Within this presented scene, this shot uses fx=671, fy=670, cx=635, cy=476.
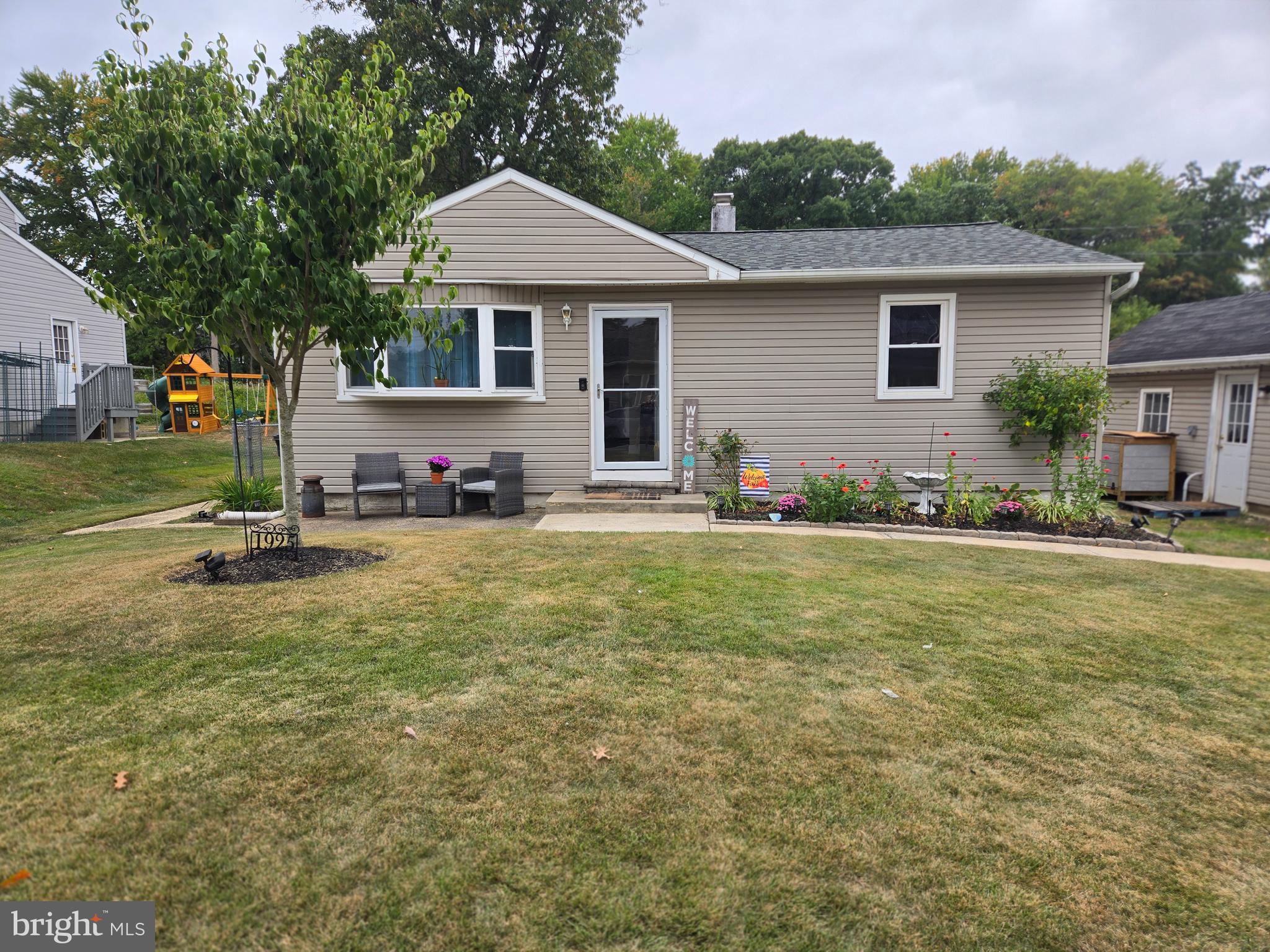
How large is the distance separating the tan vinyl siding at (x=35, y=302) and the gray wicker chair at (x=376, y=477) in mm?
12505

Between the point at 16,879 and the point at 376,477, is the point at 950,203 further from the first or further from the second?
the point at 16,879

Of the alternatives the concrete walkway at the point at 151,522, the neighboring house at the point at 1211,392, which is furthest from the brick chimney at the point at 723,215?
the concrete walkway at the point at 151,522

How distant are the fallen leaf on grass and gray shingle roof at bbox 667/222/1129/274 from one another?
27.4 feet

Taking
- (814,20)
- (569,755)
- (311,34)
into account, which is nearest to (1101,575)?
(569,755)

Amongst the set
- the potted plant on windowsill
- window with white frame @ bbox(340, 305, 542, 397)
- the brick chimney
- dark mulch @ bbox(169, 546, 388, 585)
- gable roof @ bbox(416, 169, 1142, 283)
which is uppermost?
Answer: the brick chimney

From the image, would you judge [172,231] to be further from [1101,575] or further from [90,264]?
[90,264]

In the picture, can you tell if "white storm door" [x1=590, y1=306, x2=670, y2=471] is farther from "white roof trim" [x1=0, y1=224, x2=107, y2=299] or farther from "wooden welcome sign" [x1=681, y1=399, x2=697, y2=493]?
"white roof trim" [x1=0, y1=224, x2=107, y2=299]

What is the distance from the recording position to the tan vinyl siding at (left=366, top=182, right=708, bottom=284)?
8258 millimetres

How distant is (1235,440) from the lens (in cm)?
1158

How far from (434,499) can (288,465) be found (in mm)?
2808

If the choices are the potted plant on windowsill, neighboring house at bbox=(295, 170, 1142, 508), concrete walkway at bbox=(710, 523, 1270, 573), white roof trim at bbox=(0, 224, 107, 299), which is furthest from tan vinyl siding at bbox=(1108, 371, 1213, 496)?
white roof trim at bbox=(0, 224, 107, 299)

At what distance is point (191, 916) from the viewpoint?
6.10 feet

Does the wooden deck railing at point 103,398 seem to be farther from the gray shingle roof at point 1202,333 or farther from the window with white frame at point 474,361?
the gray shingle roof at point 1202,333

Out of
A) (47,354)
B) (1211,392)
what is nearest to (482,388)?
(1211,392)
